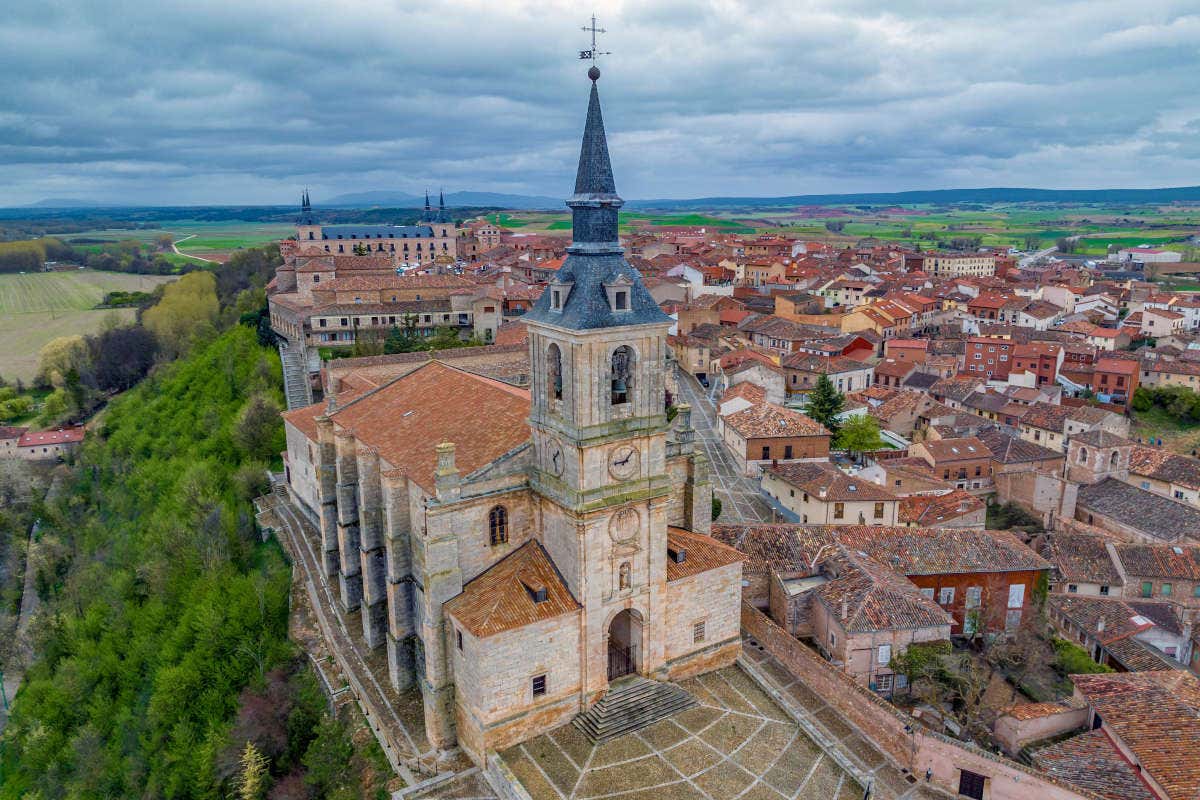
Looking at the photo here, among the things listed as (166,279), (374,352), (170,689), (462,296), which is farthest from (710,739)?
(166,279)

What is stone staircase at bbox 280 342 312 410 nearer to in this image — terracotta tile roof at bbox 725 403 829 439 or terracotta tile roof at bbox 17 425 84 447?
terracotta tile roof at bbox 17 425 84 447

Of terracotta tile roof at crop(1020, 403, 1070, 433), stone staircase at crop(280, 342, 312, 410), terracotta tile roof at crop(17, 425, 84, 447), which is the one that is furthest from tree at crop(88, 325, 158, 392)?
terracotta tile roof at crop(1020, 403, 1070, 433)

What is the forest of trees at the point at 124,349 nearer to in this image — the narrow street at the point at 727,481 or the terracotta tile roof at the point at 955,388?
the narrow street at the point at 727,481

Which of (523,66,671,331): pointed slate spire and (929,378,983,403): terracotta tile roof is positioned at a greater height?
(523,66,671,331): pointed slate spire

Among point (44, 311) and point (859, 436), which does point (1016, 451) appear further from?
point (44, 311)

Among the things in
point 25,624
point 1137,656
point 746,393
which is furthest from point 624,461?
point 25,624

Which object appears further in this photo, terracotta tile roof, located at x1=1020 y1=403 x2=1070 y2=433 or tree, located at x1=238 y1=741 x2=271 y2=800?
terracotta tile roof, located at x1=1020 y1=403 x2=1070 y2=433

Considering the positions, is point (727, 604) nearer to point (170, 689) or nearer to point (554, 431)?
point (554, 431)
